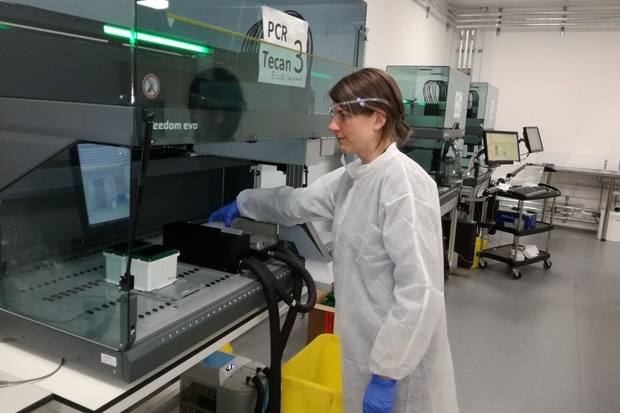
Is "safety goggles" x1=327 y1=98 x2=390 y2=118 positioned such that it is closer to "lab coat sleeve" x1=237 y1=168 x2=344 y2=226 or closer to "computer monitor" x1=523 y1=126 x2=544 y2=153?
"lab coat sleeve" x1=237 y1=168 x2=344 y2=226

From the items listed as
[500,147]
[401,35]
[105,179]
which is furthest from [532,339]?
[401,35]

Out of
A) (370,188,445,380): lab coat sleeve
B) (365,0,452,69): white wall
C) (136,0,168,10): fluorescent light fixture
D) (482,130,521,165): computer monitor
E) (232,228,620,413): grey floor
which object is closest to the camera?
(136,0,168,10): fluorescent light fixture

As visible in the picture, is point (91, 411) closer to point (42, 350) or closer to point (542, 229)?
point (42, 350)

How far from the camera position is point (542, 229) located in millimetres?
4477

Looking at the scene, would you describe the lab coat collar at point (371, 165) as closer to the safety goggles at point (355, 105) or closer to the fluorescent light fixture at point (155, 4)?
the safety goggles at point (355, 105)

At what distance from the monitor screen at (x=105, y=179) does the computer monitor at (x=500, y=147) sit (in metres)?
3.88

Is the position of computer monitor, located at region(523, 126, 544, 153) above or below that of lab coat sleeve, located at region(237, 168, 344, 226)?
above

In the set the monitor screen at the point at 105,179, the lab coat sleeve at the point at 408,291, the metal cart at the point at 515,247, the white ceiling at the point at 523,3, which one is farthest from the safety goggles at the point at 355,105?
the white ceiling at the point at 523,3

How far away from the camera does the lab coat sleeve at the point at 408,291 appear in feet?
3.92

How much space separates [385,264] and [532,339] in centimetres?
226

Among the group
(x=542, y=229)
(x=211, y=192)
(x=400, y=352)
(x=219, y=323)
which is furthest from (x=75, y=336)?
(x=542, y=229)

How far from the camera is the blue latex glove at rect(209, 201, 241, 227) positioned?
1573 mm

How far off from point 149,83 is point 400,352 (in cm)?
84

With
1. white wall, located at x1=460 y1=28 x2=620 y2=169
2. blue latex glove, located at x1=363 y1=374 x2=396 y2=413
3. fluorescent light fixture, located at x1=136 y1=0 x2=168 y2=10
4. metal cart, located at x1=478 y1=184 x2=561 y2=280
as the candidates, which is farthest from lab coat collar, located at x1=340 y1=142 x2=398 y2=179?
white wall, located at x1=460 y1=28 x2=620 y2=169
